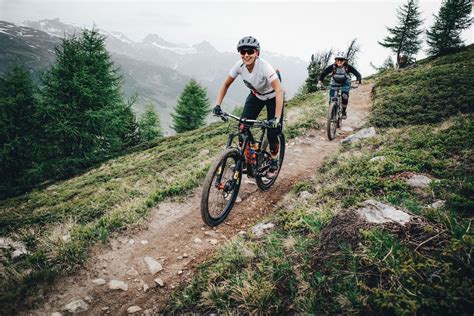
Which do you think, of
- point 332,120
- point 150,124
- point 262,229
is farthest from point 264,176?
point 150,124

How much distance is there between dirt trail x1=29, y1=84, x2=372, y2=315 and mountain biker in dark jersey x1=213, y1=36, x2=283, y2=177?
1730mm

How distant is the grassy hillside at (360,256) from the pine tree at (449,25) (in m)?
44.6

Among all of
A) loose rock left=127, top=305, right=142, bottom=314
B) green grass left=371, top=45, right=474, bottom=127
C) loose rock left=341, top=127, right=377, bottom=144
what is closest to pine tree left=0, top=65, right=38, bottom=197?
loose rock left=127, top=305, right=142, bottom=314

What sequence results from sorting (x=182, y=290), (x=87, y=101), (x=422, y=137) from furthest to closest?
(x=87, y=101) < (x=422, y=137) < (x=182, y=290)

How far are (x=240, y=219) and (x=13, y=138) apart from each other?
24.8 m

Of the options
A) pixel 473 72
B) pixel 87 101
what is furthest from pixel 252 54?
pixel 87 101

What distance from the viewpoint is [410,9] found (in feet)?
131

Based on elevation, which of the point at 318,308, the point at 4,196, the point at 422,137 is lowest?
the point at 4,196

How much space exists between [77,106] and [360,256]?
22378 millimetres

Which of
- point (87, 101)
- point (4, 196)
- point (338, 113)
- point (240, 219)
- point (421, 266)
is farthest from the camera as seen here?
point (87, 101)

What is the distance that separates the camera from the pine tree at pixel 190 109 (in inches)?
1521

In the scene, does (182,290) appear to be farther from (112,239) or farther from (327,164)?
(327,164)

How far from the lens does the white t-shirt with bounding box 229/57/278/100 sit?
5113mm

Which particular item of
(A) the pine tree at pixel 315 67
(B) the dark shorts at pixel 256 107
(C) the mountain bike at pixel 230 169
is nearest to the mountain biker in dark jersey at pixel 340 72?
(B) the dark shorts at pixel 256 107
